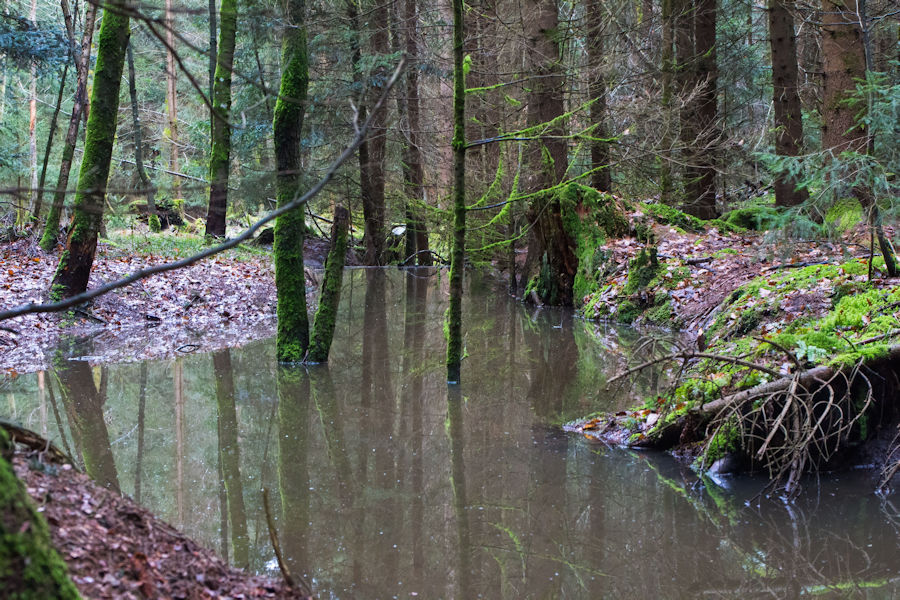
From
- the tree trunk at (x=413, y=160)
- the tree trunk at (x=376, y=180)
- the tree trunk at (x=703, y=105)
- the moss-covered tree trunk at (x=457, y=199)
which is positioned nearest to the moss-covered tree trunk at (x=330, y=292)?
the moss-covered tree trunk at (x=457, y=199)

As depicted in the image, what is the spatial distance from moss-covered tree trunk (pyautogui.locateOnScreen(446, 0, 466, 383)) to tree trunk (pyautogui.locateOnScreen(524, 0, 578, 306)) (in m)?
4.50

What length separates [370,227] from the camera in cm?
2134

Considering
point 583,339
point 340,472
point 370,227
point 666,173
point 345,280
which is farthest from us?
point 370,227

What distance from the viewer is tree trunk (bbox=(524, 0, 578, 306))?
1216 cm

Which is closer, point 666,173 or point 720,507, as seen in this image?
point 720,507

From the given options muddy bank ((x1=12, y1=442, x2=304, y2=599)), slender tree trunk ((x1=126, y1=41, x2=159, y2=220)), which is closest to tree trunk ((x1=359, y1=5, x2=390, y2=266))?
slender tree trunk ((x1=126, y1=41, x2=159, y2=220))

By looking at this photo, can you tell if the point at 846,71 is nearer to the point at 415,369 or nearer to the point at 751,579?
the point at 415,369

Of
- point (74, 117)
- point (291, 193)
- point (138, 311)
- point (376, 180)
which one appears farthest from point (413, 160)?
point (291, 193)

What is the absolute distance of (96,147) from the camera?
10258 mm

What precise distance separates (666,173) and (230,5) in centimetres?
969

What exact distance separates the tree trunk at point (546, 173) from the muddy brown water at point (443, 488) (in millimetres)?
4792

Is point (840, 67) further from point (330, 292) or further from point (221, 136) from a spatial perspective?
point (221, 136)

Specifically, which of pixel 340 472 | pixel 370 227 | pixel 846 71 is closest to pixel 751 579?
pixel 340 472

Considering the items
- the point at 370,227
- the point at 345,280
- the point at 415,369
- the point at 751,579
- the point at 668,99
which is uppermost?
the point at 668,99
